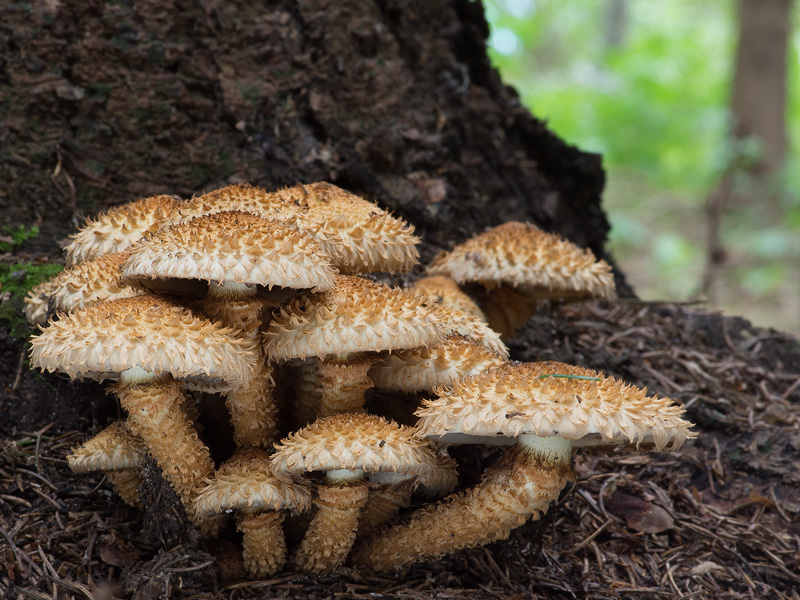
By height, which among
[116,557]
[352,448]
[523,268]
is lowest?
[116,557]

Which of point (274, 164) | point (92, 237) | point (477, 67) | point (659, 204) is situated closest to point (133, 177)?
point (274, 164)

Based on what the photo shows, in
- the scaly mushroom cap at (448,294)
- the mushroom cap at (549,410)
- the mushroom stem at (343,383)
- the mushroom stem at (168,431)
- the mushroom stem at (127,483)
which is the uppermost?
the scaly mushroom cap at (448,294)

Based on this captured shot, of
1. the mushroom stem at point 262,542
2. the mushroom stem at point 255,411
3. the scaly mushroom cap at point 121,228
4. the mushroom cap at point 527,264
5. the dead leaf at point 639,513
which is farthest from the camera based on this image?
the dead leaf at point 639,513

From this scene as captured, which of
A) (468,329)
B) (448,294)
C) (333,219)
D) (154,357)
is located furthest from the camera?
(448,294)

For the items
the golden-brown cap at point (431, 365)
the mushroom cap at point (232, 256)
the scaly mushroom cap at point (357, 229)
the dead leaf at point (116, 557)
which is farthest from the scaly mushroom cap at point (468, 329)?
the dead leaf at point (116, 557)

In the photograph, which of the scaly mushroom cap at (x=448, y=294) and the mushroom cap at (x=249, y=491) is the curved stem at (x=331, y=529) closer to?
the mushroom cap at (x=249, y=491)

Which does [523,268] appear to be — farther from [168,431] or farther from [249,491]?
[168,431]

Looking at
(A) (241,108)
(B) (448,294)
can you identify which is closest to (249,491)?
(B) (448,294)
